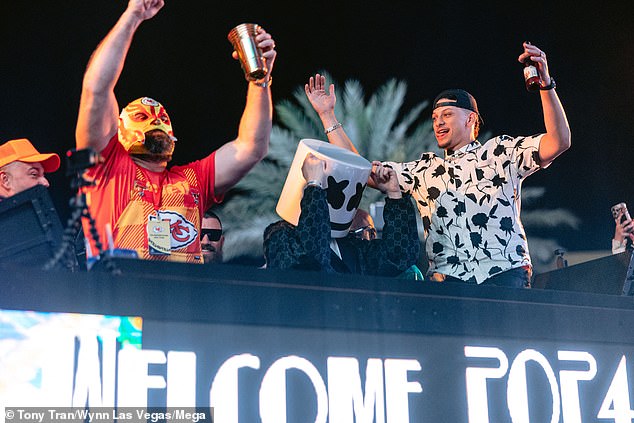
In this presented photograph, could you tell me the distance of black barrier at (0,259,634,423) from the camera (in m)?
2.30

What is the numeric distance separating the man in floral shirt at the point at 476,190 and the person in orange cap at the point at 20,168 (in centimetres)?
117

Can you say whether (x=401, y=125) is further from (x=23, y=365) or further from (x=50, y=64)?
(x=23, y=365)

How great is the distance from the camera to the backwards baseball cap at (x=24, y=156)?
346cm

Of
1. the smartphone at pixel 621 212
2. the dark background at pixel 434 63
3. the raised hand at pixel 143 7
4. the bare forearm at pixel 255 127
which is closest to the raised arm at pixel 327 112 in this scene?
the bare forearm at pixel 255 127

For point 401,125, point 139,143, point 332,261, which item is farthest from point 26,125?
point 332,261

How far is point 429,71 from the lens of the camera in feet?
37.1

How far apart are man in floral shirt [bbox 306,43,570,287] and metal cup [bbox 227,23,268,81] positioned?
0.87 m

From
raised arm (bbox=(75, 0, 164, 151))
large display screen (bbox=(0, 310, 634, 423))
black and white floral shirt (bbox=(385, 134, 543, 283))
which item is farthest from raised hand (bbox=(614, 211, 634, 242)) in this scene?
raised arm (bbox=(75, 0, 164, 151))

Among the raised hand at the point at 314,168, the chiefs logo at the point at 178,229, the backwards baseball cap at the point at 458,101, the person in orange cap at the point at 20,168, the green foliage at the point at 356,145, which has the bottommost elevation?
the chiefs logo at the point at 178,229

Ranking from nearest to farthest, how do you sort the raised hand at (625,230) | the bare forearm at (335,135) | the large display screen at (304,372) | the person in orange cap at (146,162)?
the large display screen at (304,372) < the person in orange cap at (146,162) < the bare forearm at (335,135) < the raised hand at (625,230)

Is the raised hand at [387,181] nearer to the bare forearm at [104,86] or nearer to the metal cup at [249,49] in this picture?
the metal cup at [249,49]

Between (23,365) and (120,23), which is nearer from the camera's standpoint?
(23,365)

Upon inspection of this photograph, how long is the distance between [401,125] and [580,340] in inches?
343

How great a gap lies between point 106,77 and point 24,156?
497 millimetres
